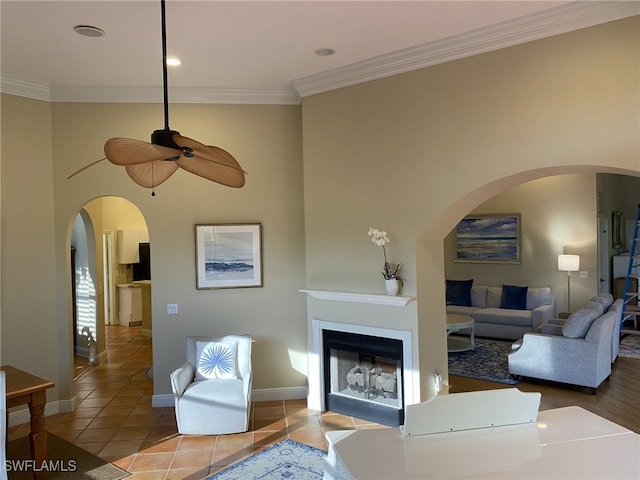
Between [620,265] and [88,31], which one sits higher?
[88,31]

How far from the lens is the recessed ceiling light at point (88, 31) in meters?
3.47

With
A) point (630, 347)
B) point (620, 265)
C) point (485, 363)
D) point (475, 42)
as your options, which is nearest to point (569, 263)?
point (630, 347)

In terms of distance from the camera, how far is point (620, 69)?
325cm

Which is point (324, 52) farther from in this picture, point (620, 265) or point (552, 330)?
point (620, 265)

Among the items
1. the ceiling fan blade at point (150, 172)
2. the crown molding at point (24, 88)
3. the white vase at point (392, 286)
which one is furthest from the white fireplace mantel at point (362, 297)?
the crown molding at point (24, 88)

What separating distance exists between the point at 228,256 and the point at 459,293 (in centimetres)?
513

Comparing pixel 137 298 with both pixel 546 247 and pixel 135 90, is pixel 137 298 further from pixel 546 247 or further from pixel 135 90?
pixel 546 247

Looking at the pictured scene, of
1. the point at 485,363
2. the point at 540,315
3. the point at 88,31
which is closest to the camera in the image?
the point at 88,31

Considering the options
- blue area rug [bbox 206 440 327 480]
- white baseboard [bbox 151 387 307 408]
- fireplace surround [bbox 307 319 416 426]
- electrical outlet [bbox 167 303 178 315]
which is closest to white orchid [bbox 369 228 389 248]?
fireplace surround [bbox 307 319 416 426]

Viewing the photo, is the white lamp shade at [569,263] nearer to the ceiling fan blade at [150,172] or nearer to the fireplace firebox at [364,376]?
the fireplace firebox at [364,376]

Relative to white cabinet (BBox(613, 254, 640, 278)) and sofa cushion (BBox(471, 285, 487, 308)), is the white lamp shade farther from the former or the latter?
white cabinet (BBox(613, 254, 640, 278))

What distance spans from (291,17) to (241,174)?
133cm

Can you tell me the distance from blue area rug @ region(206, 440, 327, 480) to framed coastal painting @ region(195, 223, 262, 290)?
178 centimetres

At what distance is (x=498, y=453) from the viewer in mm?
2061
